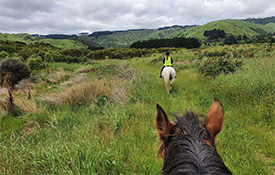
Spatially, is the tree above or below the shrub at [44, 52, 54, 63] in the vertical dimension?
below

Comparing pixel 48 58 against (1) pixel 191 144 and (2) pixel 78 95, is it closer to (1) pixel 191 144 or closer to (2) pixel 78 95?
(2) pixel 78 95

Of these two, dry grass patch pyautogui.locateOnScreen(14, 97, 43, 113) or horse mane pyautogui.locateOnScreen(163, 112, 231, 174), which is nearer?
horse mane pyautogui.locateOnScreen(163, 112, 231, 174)

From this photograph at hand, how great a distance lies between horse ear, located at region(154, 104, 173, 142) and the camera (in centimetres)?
123

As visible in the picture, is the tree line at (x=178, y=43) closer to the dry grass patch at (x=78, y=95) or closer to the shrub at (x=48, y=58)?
the shrub at (x=48, y=58)

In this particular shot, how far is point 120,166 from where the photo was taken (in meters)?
2.46

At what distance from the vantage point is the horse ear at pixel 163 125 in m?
1.23

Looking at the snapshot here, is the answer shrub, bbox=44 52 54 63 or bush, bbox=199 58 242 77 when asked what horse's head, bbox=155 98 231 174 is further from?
shrub, bbox=44 52 54 63

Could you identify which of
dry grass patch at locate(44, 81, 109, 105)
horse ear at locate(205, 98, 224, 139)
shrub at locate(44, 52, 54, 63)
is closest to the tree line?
shrub at locate(44, 52, 54, 63)

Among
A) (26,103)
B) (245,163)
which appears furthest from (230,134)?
(26,103)

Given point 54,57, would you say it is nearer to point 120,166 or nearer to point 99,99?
point 99,99

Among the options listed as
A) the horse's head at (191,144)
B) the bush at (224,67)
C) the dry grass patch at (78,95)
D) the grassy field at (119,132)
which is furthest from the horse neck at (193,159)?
the bush at (224,67)

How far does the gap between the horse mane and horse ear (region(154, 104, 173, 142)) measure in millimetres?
48

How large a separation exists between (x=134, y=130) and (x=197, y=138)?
2.96m

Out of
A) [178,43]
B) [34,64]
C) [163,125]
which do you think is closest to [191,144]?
[163,125]
